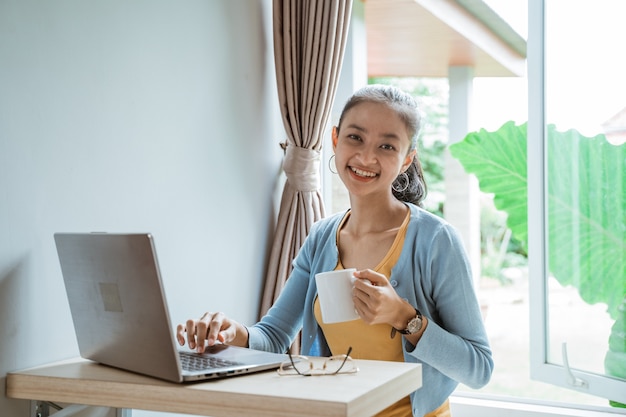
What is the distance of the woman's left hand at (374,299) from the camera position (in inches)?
57.3

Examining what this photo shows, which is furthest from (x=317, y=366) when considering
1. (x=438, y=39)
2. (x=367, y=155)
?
(x=438, y=39)

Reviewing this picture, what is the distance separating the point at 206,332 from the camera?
1.52 meters

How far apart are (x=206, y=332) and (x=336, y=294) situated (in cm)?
Answer: 27

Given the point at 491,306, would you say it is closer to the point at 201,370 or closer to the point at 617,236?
the point at 617,236

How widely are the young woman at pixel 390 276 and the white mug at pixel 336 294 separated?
4cm

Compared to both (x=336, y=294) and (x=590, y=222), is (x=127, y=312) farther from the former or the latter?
(x=590, y=222)

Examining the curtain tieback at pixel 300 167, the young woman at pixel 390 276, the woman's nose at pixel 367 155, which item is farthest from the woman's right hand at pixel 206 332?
the curtain tieback at pixel 300 167

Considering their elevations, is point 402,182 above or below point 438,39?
below

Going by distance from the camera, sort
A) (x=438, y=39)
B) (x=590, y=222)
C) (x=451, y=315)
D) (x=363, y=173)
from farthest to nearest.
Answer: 1. (x=438, y=39)
2. (x=590, y=222)
3. (x=363, y=173)
4. (x=451, y=315)

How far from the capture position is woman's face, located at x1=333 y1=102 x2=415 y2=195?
1.78m

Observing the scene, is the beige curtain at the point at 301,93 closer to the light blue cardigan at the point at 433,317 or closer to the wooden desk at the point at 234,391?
the light blue cardigan at the point at 433,317

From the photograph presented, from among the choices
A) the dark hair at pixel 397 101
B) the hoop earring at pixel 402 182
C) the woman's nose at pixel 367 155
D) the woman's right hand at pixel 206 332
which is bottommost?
the woman's right hand at pixel 206 332

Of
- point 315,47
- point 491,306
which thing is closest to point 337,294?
point 315,47

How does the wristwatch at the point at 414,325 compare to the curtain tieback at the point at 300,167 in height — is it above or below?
below
